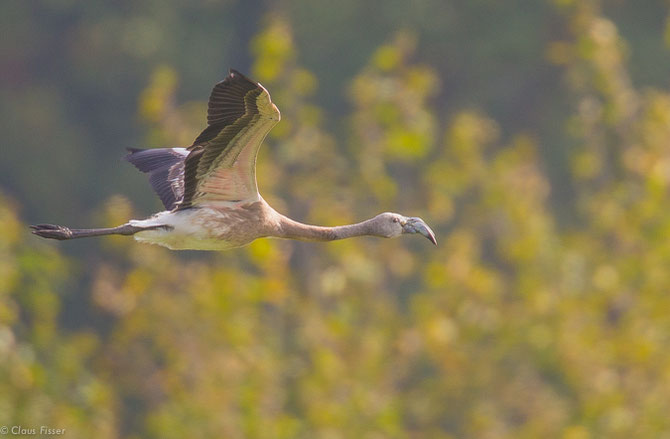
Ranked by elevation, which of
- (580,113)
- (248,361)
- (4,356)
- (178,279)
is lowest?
(4,356)

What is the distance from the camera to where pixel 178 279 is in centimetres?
1495

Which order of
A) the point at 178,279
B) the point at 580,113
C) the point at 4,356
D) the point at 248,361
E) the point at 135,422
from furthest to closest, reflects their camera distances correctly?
the point at 135,422
the point at 580,113
the point at 178,279
the point at 248,361
the point at 4,356

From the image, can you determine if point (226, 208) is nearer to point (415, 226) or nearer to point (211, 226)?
point (211, 226)

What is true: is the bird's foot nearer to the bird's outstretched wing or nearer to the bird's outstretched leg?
the bird's outstretched leg

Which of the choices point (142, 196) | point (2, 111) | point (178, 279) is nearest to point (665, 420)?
point (178, 279)

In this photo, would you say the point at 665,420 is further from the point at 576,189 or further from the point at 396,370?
the point at 576,189

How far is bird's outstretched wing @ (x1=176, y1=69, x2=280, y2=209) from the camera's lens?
7111 millimetres

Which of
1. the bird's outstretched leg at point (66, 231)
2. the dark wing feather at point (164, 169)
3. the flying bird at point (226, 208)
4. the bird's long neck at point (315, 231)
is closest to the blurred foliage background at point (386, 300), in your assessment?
the dark wing feather at point (164, 169)

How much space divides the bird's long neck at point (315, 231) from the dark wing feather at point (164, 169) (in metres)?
0.84

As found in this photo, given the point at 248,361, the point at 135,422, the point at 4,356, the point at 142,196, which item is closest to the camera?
the point at 4,356

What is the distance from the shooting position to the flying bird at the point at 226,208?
730 cm

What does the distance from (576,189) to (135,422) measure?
8.05 m

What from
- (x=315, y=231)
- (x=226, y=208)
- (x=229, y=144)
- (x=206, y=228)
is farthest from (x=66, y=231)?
(x=315, y=231)

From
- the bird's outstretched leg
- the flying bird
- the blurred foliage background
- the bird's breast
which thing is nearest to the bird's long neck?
the flying bird
